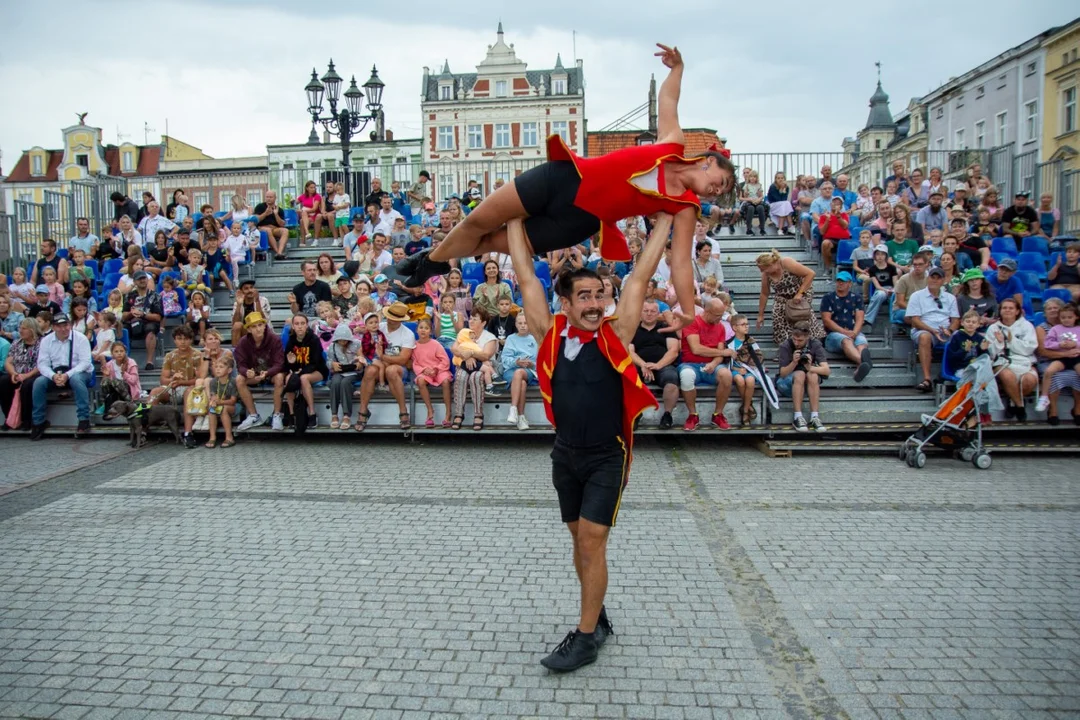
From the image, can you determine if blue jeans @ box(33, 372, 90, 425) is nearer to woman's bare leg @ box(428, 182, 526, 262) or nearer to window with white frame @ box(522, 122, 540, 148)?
woman's bare leg @ box(428, 182, 526, 262)

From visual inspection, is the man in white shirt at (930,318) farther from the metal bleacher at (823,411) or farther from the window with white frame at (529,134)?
the window with white frame at (529,134)

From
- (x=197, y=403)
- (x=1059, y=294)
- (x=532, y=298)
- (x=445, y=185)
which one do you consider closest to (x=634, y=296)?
(x=532, y=298)

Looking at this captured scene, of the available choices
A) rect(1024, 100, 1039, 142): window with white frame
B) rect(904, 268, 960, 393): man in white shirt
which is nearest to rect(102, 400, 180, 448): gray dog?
rect(904, 268, 960, 393): man in white shirt

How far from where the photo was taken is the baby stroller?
8.17 metres

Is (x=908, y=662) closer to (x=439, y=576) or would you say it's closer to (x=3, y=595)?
(x=439, y=576)

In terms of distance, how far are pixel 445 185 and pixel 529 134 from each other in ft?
116

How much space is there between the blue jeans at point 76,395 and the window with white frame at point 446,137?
45.1m

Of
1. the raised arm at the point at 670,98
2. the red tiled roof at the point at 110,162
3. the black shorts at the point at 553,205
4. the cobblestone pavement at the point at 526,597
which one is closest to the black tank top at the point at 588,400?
the black shorts at the point at 553,205

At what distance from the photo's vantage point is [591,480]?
13.1 feet

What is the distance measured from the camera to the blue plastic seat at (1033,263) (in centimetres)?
1162

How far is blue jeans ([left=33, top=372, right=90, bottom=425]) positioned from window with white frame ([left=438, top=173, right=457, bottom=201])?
978 centimetres

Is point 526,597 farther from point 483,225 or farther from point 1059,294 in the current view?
point 1059,294

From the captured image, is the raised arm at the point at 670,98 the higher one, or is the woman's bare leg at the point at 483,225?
the raised arm at the point at 670,98

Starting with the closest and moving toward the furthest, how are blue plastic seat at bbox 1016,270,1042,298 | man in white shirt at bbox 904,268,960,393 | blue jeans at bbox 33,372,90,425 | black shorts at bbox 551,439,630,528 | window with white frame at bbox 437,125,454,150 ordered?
1. black shorts at bbox 551,439,630,528
2. man in white shirt at bbox 904,268,960,393
3. blue jeans at bbox 33,372,90,425
4. blue plastic seat at bbox 1016,270,1042,298
5. window with white frame at bbox 437,125,454,150
